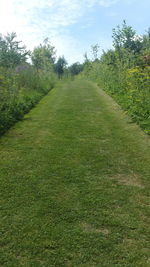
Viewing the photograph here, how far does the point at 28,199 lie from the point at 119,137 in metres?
3.11

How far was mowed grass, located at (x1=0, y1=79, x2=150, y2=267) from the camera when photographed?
2.29 metres

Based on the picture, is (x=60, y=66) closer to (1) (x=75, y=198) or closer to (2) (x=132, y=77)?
(2) (x=132, y=77)

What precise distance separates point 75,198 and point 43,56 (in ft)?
76.4

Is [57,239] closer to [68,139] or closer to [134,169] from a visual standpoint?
[134,169]

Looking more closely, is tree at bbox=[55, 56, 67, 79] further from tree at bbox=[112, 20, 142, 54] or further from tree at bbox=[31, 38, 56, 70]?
tree at bbox=[112, 20, 142, 54]

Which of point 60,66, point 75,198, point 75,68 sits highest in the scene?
point 75,68

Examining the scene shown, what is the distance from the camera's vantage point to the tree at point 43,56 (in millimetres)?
22352

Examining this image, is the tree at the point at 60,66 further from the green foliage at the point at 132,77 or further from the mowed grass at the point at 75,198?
the mowed grass at the point at 75,198

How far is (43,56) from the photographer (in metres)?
24.8

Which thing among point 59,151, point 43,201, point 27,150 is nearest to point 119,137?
point 59,151

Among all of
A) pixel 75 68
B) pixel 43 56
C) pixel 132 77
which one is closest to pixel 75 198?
pixel 132 77

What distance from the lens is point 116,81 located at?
1362 cm

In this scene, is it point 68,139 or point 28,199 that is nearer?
point 28,199

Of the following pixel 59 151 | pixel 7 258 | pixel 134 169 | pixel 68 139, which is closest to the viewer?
pixel 7 258
